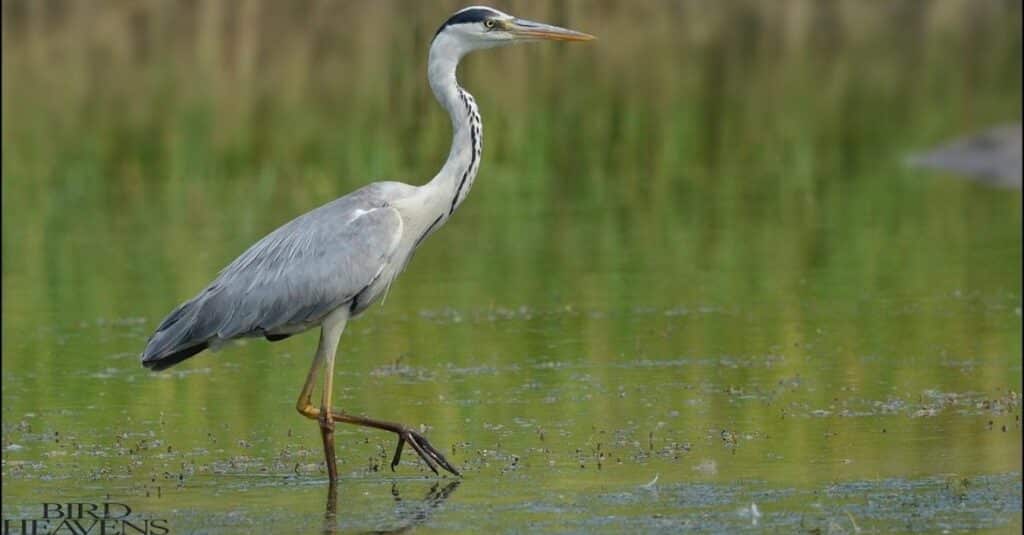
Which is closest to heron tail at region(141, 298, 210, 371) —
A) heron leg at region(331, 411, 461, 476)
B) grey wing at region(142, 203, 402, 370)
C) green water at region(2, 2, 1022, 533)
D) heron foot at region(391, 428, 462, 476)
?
grey wing at region(142, 203, 402, 370)

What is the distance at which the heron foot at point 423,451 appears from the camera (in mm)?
7809

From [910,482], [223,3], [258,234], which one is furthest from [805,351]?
[223,3]

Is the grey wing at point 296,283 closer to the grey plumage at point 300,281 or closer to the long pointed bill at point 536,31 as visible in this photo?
the grey plumage at point 300,281

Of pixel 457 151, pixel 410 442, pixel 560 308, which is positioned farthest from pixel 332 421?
pixel 560 308

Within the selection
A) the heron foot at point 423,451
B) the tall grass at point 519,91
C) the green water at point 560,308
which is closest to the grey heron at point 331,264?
the heron foot at point 423,451

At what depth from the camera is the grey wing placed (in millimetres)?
8430

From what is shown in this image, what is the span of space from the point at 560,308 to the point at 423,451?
401cm

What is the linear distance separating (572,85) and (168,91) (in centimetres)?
453

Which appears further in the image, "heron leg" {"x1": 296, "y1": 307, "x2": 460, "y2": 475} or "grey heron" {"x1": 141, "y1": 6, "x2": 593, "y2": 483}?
"grey heron" {"x1": 141, "y1": 6, "x2": 593, "y2": 483}

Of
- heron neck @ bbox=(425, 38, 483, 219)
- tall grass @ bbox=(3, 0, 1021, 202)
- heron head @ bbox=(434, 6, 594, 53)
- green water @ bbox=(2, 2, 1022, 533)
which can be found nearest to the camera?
green water @ bbox=(2, 2, 1022, 533)

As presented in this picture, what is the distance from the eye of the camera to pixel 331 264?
8422mm

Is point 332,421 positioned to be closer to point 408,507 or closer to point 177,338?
point 177,338

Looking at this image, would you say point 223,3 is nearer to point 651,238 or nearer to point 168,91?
point 168,91

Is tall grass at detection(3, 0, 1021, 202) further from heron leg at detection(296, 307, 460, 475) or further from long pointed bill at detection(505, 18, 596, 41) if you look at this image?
heron leg at detection(296, 307, 460, 475)
